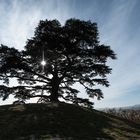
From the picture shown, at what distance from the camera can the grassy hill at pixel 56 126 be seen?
15.0m

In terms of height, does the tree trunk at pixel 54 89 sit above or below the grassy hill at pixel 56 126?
above

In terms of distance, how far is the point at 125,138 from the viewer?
16.0 meters

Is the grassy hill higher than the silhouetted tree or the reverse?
the reverse

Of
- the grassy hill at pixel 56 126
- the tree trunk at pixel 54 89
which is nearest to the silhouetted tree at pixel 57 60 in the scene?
the tree trunk at pixel 54 89

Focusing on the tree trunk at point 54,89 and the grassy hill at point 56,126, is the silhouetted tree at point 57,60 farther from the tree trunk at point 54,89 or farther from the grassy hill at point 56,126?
the grassy hill at point 56,126

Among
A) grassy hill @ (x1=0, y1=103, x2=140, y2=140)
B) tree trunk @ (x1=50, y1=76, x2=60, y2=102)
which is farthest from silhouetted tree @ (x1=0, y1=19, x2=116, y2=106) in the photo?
grassy hill @ (x1=0, y1=103, x2=140, y2=140)

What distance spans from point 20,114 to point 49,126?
3753 millimetres

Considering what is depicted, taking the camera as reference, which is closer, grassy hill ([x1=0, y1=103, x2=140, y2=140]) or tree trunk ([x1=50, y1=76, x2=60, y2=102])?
grassy hill ([x1=0, y1=103, x2=140, y2=140])

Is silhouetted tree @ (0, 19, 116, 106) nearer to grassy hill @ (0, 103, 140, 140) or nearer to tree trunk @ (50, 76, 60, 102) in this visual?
tree trunk @ (50, 76, 60, 102)

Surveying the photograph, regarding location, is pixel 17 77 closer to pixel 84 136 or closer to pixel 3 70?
pixel 3 70

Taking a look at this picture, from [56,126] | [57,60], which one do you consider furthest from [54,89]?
[56,126]

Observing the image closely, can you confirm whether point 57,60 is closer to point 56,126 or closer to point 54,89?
point 54,89

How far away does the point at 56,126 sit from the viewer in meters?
16.7

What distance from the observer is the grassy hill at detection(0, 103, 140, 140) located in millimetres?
15047
